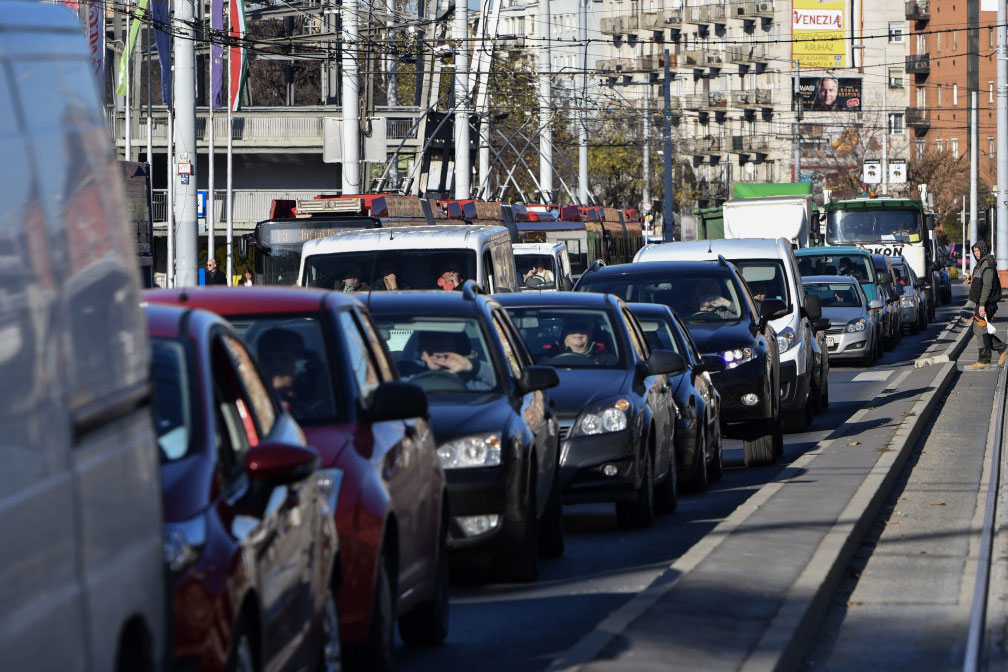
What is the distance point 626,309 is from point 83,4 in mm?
26623

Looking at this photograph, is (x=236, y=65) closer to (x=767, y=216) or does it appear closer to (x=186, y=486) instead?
(x=767, y=216)

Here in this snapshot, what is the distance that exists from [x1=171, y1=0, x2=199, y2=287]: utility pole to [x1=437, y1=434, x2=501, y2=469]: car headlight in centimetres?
1610

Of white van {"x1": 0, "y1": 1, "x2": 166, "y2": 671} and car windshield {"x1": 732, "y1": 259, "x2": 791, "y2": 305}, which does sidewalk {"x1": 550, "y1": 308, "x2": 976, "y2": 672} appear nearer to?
white van {"x1": 0, "y1": 1, "x2": 166, "y2": 671}

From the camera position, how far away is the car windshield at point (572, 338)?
13211mm

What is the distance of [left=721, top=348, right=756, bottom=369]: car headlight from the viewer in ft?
56.4

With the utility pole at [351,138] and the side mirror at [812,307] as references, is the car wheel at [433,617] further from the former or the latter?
the utility pole at [351,138]

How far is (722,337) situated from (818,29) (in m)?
104

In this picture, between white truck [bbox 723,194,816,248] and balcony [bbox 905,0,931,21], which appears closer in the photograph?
white truck [bbox 723,194,816,248]

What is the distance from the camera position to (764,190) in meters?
53.3

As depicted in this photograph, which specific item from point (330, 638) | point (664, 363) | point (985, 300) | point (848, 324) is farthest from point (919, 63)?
point (330, 638)

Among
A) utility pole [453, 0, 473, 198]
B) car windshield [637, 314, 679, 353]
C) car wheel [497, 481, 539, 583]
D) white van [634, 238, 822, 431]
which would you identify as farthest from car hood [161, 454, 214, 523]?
utility pole [453, 0, 473, 198]

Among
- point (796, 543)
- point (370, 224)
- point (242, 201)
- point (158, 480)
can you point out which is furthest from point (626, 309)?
point (242, 201)

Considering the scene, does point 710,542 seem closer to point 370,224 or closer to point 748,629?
point 748,629

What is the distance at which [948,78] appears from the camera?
128m
